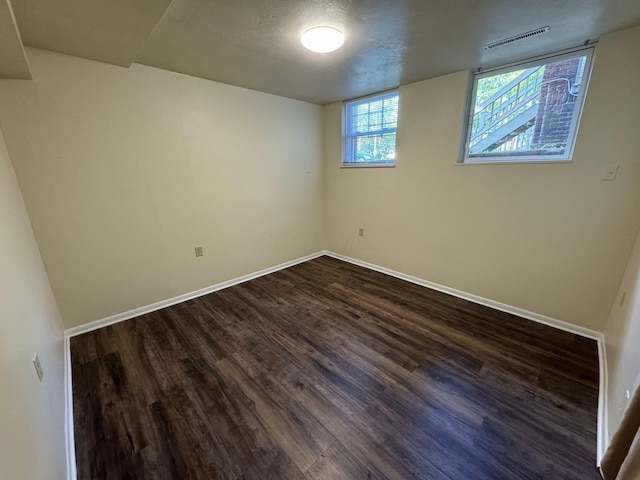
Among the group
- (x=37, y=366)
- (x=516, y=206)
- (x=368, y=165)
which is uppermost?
(x=368, y=165)

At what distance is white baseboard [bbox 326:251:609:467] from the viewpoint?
1.40 metres

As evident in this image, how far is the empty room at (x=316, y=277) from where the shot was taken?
1330 mm

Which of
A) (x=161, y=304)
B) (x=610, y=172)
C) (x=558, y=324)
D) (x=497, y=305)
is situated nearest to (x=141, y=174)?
(x=161, y=304)

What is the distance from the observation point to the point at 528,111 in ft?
7.42

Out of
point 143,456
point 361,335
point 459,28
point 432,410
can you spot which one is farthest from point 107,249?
point 459,28

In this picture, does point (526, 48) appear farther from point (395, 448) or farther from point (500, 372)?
point (395, 448)

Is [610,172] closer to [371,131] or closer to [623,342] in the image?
[623,342]

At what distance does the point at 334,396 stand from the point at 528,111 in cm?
277

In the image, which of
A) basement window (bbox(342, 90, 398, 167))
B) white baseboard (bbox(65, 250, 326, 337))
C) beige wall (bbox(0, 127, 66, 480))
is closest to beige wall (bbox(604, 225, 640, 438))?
beige wall (bbox(0, 127, 66, 480))

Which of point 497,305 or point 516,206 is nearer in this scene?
point 516,206

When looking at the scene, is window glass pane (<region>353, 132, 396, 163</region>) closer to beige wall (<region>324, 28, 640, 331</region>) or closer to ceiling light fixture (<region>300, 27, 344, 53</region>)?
beige wall (<region>324, 28, 640, 331</region>)

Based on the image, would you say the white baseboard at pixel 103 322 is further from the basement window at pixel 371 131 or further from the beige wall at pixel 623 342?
the beige wall at pixel 623 342

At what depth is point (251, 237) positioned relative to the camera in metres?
3.35

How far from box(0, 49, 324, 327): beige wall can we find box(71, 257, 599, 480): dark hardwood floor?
1.65ft
